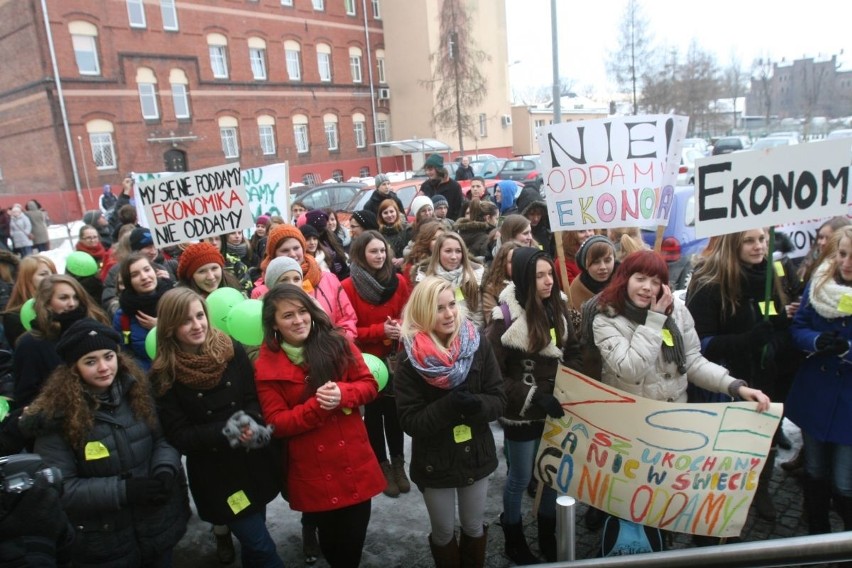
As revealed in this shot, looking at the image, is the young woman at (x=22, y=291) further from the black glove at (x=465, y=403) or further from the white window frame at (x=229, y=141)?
the white window frame at (x=229, y=141)

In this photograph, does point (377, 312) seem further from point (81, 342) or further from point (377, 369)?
point (81, 342)

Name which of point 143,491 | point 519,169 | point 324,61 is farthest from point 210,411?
point 324,61

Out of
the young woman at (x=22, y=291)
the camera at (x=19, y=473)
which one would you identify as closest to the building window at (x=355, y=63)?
the young woman at (x=22, y=291)

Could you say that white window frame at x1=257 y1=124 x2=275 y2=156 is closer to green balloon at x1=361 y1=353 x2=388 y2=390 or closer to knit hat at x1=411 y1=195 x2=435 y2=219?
knit hat at x1=411 y1=195 x2=435 y2=219

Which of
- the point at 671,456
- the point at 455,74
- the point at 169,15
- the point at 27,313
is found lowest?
the point at 671,456

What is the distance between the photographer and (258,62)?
110ft

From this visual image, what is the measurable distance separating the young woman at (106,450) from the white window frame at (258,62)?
3368cm

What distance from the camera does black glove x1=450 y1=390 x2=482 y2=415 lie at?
9.18 ft

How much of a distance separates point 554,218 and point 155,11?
31001mm

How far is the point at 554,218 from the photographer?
4.20 m

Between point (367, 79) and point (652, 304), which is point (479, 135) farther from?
point (652, 304)

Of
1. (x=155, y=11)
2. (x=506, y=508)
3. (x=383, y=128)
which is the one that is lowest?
(x=506, y=508)

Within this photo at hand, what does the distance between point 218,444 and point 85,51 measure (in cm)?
A: 2963

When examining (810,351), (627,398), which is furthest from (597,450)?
(810,351)
